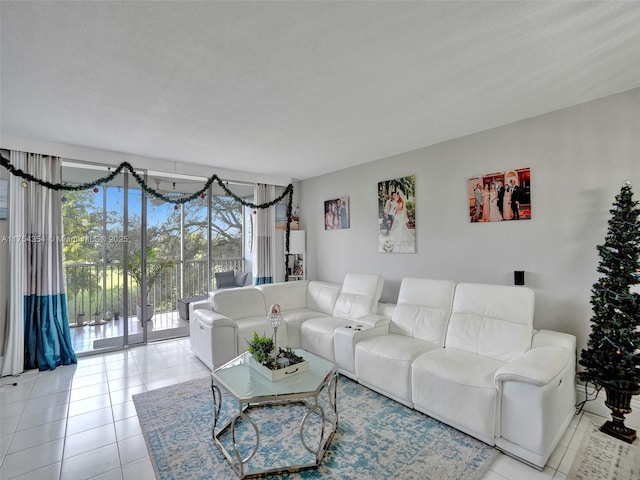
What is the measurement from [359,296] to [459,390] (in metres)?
1.91

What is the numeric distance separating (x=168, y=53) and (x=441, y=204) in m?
3.21

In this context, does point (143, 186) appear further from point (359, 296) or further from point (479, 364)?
point (479, 364)

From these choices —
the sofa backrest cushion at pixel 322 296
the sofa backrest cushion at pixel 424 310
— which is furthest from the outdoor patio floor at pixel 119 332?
the sofa backrest cushion at pixel 424 310

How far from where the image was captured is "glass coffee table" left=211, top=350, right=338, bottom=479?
206cm

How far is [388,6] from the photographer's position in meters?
1.63

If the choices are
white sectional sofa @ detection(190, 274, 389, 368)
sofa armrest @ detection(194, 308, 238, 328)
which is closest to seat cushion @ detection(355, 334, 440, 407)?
white sectional sofa @ detection(190, 274, 389, 368)

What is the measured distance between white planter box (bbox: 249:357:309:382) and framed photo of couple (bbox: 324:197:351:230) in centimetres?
300

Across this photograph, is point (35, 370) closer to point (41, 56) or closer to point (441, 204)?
point (41, 56)

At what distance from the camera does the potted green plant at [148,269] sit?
4.68 meters

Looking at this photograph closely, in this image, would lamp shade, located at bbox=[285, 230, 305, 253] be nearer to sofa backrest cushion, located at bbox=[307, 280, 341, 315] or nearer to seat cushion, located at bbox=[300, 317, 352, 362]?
sofa backrest cushion, located at bbox=[307, 280, 341, 315]

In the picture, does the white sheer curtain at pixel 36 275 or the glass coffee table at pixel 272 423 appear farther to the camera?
the white sheer curtain at pixel 36 275

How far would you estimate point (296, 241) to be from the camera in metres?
5.79

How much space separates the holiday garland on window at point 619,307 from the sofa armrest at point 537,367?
0.75 feet

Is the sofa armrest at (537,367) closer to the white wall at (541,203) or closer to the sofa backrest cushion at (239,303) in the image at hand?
the white wall at (541,203)
